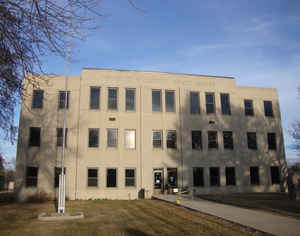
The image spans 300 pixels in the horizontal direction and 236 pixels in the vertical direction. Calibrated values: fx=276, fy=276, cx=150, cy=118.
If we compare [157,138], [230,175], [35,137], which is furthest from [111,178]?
[230,175]

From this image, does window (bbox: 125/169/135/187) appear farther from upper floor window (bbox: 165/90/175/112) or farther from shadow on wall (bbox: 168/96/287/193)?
upper floor window (bbox: 165/90/175/112)

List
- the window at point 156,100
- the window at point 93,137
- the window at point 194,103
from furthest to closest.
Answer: the window at point 194,103, the window at point 156,100, the window at point 93,137

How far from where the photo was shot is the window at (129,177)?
2576 centimetres

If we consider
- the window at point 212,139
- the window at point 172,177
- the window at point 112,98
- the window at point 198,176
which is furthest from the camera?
the window at point 212,139

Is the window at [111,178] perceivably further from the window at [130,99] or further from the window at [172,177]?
the window at [130,99]

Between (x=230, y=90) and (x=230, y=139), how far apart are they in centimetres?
534

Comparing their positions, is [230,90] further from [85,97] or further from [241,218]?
[241,218]

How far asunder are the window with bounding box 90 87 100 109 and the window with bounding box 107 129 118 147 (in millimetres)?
2716

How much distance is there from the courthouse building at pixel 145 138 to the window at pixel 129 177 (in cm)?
9

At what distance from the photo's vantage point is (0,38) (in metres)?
6.98

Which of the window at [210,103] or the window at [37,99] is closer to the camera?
the window at [37,99]

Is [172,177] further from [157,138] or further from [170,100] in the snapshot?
[170,100]

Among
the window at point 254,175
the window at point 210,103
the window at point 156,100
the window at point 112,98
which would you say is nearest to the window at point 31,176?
the window at point 112,98

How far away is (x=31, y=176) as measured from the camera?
2466 cm
